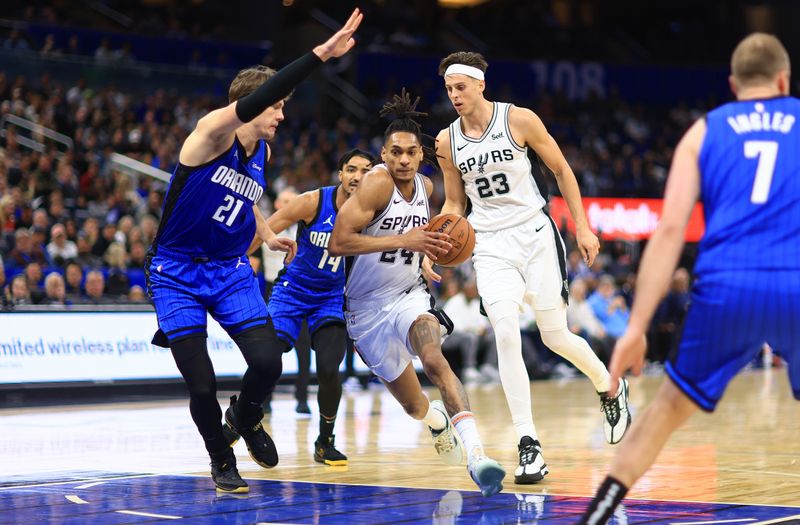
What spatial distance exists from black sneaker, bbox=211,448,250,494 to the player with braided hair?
1.08m

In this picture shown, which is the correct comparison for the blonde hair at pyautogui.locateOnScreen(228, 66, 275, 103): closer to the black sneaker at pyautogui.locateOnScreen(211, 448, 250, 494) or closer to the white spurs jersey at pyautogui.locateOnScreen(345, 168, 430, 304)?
the white spurs jersey at pyautogui.locateOnScreen(345, 168, 430, 304)

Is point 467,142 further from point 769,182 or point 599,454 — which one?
point 769,182

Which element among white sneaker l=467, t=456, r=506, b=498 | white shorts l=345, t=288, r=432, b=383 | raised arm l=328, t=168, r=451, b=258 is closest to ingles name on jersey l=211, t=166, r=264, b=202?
raised arm l=328, t=168, r=451, b=258

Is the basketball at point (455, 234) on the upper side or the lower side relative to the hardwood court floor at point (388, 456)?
A: upper

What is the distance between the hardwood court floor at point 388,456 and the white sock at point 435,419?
11.9 inches

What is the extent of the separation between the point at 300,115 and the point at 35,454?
16084mm

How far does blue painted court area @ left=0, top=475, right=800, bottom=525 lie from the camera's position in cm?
512

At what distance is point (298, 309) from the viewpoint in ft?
25.3

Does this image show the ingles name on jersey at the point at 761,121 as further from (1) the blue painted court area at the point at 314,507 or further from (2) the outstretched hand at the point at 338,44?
→ (2) the outstretched hand at the point at 338,44

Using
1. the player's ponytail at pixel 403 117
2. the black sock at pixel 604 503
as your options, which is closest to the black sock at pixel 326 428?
the player's ponytail at pixel 403 117

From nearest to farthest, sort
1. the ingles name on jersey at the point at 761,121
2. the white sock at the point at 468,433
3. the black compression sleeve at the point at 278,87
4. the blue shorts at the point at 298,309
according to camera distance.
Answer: the ingles name on jersey at the point at 761,121
the black compression sleeve at the point at 278,87
the white sock at the point at 468,433
the blue shorts at the point at 298,309

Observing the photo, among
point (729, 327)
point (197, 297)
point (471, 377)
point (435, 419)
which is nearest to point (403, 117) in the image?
point (197, 297)

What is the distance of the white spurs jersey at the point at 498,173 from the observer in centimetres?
686

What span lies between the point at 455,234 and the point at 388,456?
220 centimetres
